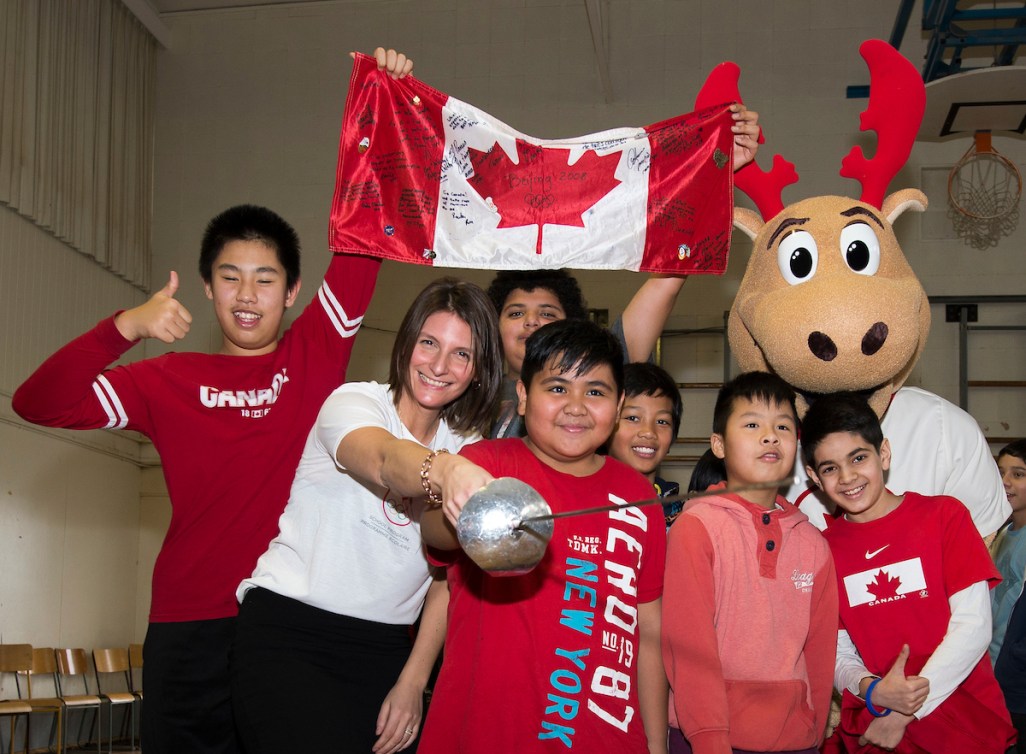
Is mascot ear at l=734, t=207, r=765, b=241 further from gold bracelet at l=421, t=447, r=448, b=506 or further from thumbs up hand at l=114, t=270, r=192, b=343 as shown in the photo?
gold bracelet at l=421, t=447, r=448, b=506

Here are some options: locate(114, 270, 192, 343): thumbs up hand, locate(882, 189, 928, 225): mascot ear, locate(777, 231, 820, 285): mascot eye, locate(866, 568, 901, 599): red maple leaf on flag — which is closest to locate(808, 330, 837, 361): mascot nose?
locate(777, 231, 820, 285): mascot eye

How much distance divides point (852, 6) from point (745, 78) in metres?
1.08

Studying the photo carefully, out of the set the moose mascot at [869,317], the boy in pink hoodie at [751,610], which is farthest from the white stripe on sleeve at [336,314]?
the moose mascot at [869,317]

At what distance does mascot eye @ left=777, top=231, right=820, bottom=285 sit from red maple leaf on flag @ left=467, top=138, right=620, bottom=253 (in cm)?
61

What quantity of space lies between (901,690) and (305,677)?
1.38 metres

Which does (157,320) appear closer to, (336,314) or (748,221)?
(336,314)

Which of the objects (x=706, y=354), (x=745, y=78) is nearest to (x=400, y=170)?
(x=706, y=354)

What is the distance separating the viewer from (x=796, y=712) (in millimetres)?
2309

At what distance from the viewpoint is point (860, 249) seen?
292 centimetres

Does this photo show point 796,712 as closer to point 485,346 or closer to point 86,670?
point 485,346

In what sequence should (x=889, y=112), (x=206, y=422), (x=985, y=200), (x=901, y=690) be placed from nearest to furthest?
(x=901, y=690), (x=206, y=422), (x=889, y=112), (x=985, y=200)

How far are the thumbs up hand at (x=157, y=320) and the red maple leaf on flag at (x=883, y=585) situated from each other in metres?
1.81

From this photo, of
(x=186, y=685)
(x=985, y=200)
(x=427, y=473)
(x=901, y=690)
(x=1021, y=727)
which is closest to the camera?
(x=427, y=473)

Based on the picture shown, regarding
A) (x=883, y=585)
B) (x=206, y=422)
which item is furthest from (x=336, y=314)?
(x=883, y=585)
